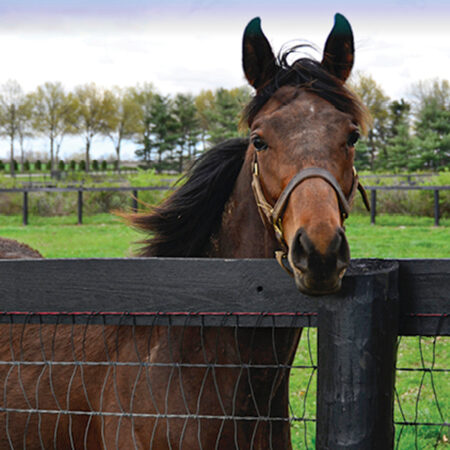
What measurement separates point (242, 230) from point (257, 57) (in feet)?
2.58

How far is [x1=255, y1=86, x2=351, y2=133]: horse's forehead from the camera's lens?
208cm

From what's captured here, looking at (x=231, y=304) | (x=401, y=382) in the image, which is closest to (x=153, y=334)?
(x=231, y=304)

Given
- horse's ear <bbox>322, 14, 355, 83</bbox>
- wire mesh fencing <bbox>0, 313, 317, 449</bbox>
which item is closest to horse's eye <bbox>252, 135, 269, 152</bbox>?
horse's ear <bbox>322, 14, 355, 83</bbox>

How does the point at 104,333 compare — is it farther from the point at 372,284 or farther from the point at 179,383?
the point at 372,284

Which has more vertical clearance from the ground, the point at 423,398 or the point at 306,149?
the point at 306,149

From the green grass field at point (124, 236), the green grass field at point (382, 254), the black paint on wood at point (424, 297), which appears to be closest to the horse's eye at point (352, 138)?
the black paint on wood at point (424, 297)

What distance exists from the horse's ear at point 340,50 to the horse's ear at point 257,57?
9.9 inches

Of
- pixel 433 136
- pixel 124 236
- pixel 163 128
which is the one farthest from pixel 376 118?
pixel 124 236

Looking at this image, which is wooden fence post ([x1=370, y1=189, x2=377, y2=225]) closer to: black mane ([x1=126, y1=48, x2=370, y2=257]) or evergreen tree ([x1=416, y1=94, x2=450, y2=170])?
black mane ([x1=126, y1=48, x2=370, y2=257])

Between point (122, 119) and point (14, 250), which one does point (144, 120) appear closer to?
point (122, 119)

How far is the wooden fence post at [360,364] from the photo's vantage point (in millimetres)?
1592

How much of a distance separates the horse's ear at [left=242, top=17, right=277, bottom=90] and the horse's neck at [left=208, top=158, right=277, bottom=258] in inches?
14.8

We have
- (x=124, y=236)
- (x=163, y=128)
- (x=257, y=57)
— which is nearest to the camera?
(x=257, y=57)

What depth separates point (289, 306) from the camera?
1829 millimetres
